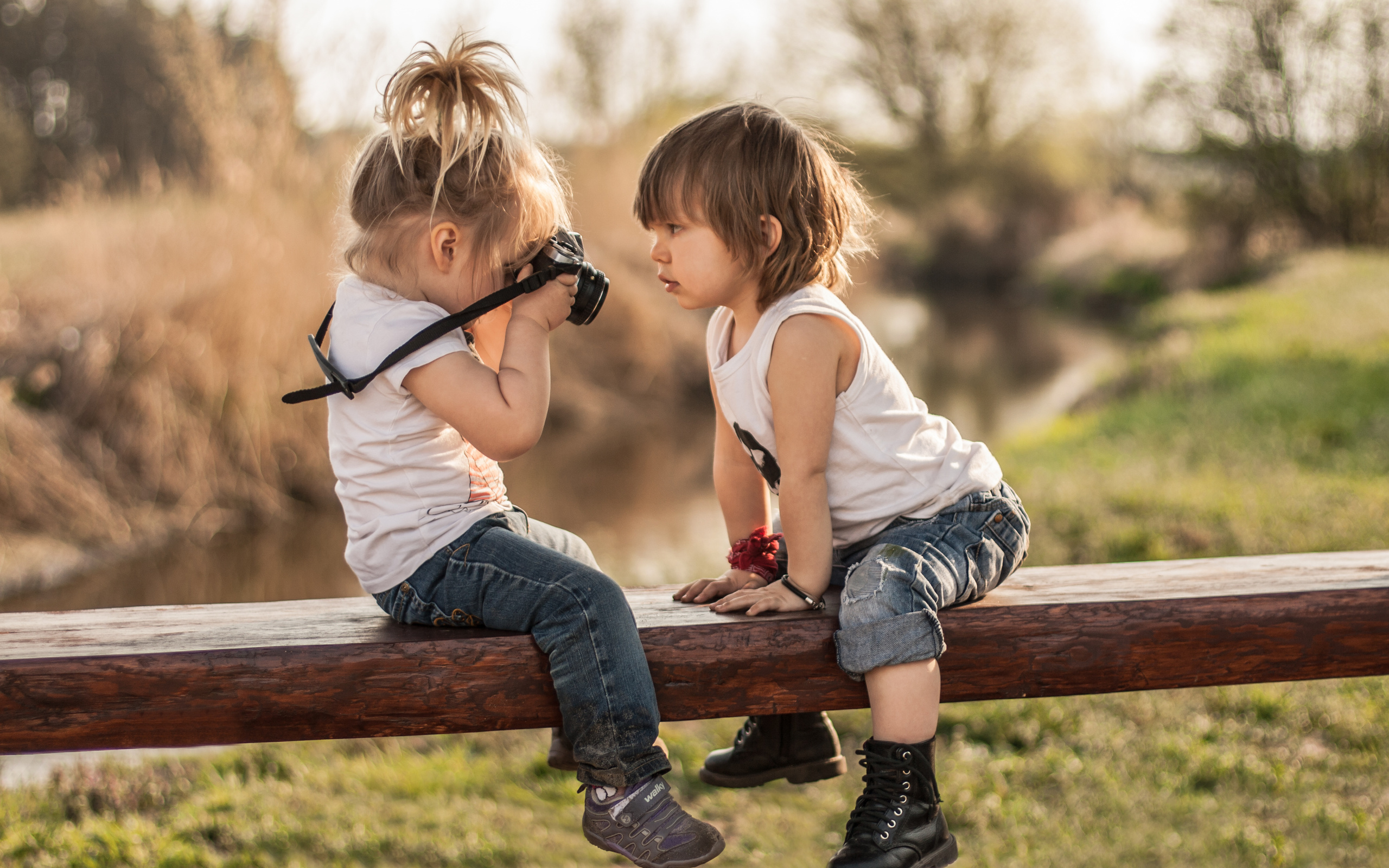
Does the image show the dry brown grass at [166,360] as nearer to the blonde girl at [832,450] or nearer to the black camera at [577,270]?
the black camera at [577,270]

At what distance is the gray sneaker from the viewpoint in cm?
153

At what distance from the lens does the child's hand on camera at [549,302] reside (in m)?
1.74

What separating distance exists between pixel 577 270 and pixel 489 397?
277mm

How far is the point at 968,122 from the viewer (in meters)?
25.6

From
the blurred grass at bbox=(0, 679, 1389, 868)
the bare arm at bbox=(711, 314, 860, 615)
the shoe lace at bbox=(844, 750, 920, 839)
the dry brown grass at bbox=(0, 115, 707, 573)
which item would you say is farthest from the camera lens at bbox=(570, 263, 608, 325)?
the dry brown grass at bbox=(0, 115, 707, 573)

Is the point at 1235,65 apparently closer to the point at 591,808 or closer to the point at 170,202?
the point at 170,202

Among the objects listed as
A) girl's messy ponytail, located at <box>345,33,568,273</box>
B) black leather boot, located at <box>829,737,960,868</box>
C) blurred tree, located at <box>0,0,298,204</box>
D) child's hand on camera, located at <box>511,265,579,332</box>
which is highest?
blurred tree, located at <box>0,0,298,204</box>

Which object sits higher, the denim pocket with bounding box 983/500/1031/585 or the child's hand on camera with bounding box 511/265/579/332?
the child's hand on camera with bounding box 511/265/579/332

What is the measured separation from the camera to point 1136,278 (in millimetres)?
18281

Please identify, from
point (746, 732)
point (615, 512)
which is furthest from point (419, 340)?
point (615, 512)

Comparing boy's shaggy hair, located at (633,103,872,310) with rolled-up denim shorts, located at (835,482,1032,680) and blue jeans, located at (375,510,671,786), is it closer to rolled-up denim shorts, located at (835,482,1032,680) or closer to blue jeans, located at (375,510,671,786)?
rolled-up denim shorts, located at (835,482,1032,680)

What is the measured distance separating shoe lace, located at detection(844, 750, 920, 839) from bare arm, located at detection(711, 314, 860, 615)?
0.85 ft

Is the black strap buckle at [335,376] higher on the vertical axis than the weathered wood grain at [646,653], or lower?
higher

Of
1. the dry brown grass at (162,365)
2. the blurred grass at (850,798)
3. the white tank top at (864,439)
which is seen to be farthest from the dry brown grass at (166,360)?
the white tank top at (864,439)
